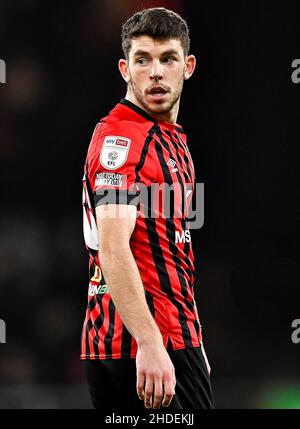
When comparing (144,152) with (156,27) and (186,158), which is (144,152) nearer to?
(186,158)

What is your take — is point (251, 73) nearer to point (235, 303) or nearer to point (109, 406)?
point (235, 303)

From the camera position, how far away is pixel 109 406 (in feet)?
6.93

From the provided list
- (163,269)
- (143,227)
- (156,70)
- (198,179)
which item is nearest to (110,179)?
(143,227)

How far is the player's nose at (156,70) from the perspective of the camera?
7.25ft

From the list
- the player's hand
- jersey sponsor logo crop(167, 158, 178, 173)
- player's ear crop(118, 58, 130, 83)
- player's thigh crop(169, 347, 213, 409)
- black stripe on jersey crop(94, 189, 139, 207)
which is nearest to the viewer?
the player's hand

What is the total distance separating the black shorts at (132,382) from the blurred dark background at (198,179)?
2620 millimetres

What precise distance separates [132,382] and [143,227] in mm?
456

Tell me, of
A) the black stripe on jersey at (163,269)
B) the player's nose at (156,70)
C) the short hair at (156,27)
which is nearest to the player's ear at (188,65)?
the short hair at (156,27)

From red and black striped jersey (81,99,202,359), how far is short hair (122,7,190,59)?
251 millimetres

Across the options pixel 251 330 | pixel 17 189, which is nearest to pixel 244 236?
pixel 251 330

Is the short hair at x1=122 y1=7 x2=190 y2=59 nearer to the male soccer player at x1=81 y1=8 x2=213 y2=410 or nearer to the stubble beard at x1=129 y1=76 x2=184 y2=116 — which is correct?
the male soccer player at x1=81 y1=8 x2=213 y2=410

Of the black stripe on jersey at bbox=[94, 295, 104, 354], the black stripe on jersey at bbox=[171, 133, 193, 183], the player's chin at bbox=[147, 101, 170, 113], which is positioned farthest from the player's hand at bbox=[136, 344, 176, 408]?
the player's chin at bbox=[147, 101, 170, 113]

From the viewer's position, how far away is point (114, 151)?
205cm

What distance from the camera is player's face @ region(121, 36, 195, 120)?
2.23 metres
